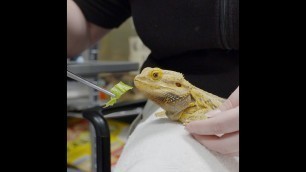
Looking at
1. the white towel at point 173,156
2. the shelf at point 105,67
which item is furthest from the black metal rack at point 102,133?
the shelf at point 105,67

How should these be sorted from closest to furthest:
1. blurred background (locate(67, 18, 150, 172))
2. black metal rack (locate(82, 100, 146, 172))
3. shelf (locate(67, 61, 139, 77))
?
1. black metal rack (locate(82, 100, 146, 172))
2. blurred background (locate(67, 18, 150, 172))
3. shelf (locate(67, 61, 139, 77))

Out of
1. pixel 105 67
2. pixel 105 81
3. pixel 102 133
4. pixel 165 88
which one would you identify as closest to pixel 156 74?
pixel 165 88

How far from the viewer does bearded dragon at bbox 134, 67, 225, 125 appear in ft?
1.09

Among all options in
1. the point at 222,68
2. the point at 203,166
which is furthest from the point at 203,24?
the point at 203,166

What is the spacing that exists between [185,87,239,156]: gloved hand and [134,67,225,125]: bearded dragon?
23 millimetres

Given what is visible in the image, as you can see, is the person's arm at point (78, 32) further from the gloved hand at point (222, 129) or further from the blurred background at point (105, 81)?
the gloved hand at point (222, 129)

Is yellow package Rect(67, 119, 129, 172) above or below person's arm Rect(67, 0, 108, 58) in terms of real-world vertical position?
below

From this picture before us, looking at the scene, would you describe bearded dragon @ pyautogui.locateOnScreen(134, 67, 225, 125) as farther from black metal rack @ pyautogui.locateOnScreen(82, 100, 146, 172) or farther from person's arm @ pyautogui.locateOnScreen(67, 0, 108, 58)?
person's arm @ pyautogui.locateOnScreen(67, 0, 108, 58)

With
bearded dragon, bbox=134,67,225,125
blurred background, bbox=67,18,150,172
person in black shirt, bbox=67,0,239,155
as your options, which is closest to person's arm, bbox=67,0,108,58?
blurred background, bbox=67,18,150,172

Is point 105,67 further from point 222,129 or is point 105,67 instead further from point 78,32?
point 222,129
